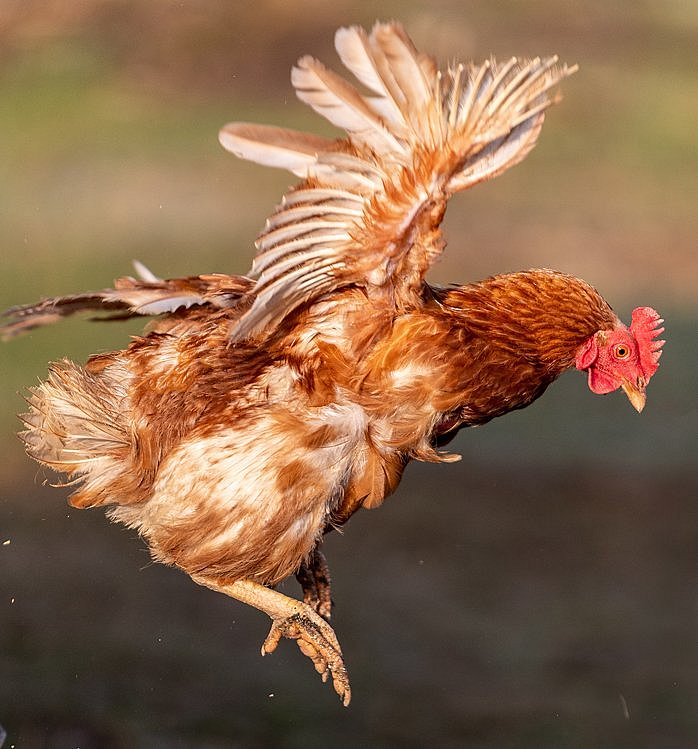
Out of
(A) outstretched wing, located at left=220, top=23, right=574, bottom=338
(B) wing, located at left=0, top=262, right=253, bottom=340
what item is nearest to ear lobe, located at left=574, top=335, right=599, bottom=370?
(A) outstretched wing, located at left=220, top=23, right=574, bottom=338

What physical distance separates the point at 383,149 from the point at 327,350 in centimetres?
42

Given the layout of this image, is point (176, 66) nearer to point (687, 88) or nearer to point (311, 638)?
point (687, 88)

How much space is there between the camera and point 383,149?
6.50ft

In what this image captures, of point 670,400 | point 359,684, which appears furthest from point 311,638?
point 670,400

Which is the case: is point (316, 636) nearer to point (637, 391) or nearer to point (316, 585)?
point (316, 585)

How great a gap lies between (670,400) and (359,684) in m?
2.05

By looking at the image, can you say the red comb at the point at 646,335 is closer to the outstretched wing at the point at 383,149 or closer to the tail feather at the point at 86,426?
the outstretched wing at the point at 383,149

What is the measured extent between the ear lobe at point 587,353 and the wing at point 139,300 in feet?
2.25

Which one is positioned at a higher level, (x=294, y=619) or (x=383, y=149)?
(x=383, y=149)

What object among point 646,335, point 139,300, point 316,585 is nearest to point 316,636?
point 316,585

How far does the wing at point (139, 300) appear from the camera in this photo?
7.68 ft

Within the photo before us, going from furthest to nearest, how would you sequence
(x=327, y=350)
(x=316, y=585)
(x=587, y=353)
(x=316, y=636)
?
(x=316, y=585), (x=316, y=636), (x=587, y=353), (x=327, y=350)

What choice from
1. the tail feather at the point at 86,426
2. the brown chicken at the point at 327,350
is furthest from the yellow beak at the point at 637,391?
the tail feather at the point at 86,426

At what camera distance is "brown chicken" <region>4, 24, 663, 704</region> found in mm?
1975
